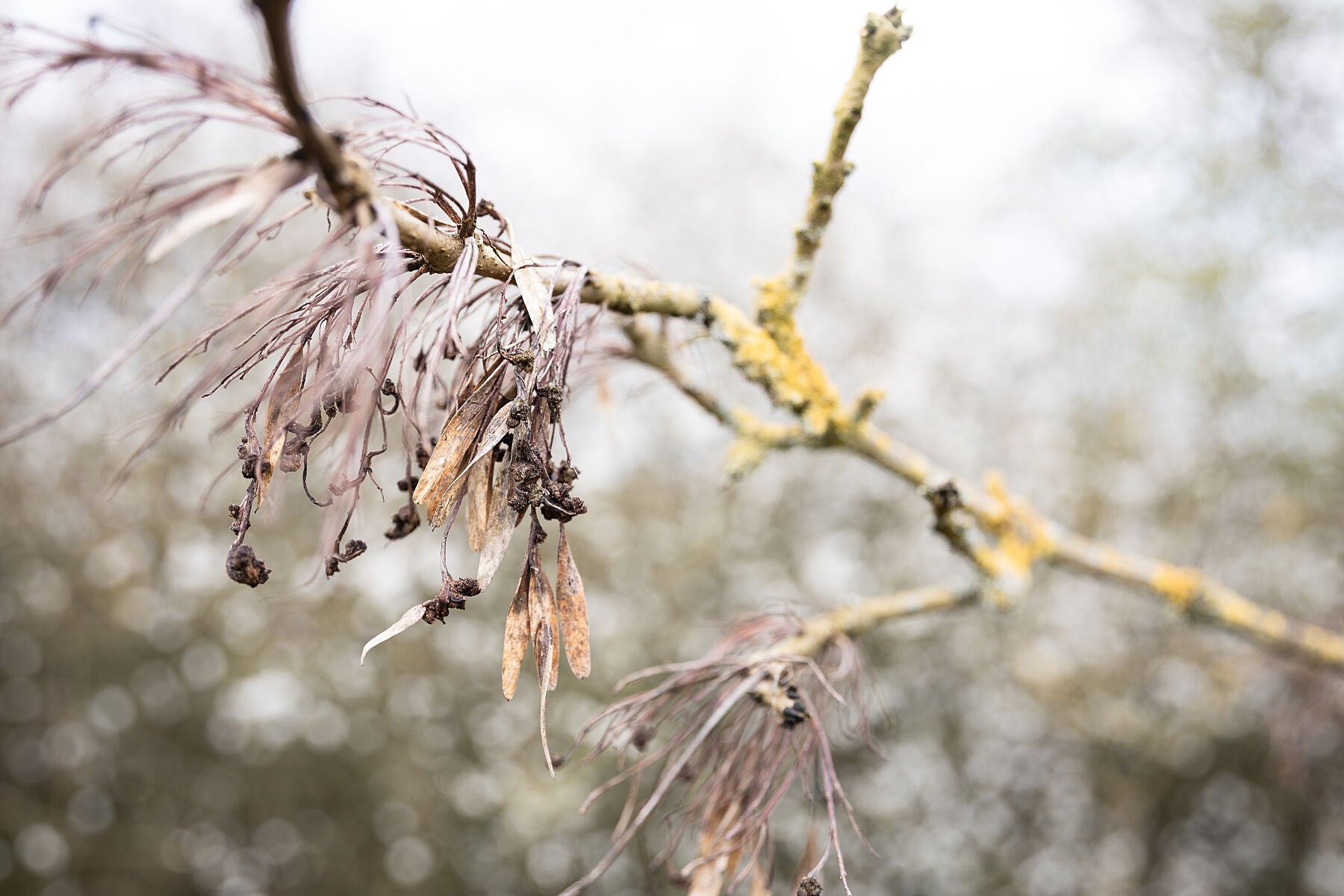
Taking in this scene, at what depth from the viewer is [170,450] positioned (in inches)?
97.3

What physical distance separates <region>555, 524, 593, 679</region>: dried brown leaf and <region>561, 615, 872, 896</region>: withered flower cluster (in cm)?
12

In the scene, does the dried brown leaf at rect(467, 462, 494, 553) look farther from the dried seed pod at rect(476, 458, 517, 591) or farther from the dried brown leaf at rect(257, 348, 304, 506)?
the dried brown leaf at rect(257, 348, 304, 506)

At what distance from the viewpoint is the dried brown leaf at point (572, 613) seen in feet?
1.77

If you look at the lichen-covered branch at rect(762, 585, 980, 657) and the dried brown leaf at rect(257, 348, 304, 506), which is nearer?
the dried brown leaf at rect(257, 348, 304, 506)

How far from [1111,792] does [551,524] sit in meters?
1.95

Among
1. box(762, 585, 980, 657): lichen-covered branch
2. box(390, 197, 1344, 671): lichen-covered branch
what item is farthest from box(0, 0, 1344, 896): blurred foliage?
box(762, 585, 980, 657): lichen-covered branch

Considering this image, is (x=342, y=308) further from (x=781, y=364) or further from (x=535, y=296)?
(x=781, y=364)

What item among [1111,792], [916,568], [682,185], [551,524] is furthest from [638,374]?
[1111,792]

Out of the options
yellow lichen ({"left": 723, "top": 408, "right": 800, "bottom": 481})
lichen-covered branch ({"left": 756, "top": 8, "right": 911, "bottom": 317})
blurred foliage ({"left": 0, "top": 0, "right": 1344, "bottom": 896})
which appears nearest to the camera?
lichen-covered branch ({"left": 756, "top": 8, "right": 911, "bottom": 317})

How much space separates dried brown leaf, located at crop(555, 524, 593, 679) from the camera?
1.77 feet

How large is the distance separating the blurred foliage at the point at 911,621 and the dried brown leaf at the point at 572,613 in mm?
1669

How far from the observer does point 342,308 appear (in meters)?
0.49

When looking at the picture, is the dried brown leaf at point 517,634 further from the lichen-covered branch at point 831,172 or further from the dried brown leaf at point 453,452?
the lichen-covered branch at point 831,172

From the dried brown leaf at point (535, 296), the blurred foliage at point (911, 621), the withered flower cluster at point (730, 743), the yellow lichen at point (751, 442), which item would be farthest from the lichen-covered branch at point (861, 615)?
the blurred foliage at point (911, 621)
